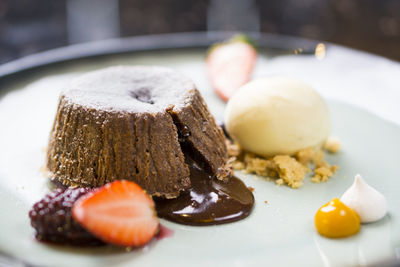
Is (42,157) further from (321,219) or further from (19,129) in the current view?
(321,219)

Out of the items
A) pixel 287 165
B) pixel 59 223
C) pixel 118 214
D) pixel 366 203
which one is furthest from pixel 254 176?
pixel 59 223

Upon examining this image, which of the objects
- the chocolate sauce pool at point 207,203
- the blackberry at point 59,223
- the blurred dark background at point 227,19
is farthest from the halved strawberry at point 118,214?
the blurred dark background at point 227,19

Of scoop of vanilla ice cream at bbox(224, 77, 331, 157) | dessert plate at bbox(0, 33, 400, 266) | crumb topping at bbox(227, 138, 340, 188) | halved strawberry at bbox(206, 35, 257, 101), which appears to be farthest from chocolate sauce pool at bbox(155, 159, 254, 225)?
halved strawberry at bbox(206, 35, 257, 101)

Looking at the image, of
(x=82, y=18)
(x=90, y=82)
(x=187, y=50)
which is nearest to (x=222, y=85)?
(x=187, y=50)

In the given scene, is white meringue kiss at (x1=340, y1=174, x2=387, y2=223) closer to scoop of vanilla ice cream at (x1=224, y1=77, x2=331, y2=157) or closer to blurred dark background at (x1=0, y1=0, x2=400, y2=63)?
scoop of vanilla ice cream at (x1=224, y1=77, x2=331, y2=157)

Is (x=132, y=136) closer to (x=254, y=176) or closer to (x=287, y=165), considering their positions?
(x=254, y=176)

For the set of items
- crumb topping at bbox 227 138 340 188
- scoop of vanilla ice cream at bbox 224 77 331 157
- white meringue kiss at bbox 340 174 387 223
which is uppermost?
scoop of vanilla ice cream at bbox 224 77 331 157

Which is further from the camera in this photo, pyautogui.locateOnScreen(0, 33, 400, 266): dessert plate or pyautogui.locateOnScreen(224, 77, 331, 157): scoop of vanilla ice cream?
pyautogui.locateOnScreen(224, 77, 331, 157): scoop of vanilla ice cream
